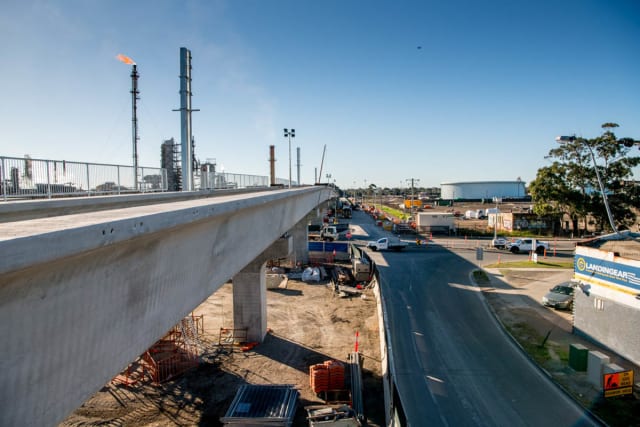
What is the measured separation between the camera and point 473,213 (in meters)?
76.2

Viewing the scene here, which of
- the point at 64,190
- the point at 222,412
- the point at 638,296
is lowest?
the point at 222,412

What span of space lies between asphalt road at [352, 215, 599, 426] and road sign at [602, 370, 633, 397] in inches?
50.0

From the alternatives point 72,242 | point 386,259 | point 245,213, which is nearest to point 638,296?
point 245,213

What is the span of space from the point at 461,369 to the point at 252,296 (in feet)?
31.0

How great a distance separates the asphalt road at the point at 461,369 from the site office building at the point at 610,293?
3343 millimetres

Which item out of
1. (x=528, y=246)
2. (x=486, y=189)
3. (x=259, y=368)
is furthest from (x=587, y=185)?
(x=486, y=189)

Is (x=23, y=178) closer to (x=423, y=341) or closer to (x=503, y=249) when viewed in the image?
(x=423, y=341)

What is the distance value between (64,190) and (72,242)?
649 cm

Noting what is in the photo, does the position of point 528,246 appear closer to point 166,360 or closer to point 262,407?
point 262,407

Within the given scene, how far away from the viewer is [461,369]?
1355cm

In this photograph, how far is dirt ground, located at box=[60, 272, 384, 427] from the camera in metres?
12.0

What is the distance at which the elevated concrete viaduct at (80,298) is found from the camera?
9.75 feet

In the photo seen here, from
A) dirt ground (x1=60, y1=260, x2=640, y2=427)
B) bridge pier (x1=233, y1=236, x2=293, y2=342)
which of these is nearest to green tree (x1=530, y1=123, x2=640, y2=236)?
dirt ground (x1=60, y1=260, x2=640, y2=427)

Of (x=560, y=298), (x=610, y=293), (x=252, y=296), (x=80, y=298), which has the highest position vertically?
(x=80, y=298)
